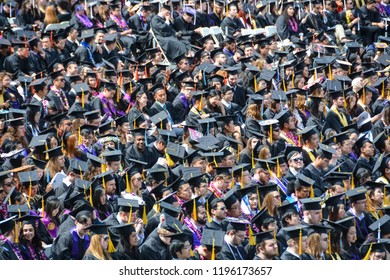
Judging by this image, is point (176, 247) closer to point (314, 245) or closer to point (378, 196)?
point (314, 245)

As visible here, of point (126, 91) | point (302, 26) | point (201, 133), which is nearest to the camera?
point (201, 133)

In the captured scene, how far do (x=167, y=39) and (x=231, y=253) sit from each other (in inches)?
295

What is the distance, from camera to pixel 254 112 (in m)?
14.0

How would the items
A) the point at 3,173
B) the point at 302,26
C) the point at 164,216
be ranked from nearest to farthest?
the point at 164,216 < the point at 3,173 < the point at 302,26

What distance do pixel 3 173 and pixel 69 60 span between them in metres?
4.24

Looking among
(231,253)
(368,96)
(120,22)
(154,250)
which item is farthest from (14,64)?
(231,253)

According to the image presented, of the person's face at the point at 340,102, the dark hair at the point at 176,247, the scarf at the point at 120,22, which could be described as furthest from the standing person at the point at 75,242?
the scarf at the point at 120,22

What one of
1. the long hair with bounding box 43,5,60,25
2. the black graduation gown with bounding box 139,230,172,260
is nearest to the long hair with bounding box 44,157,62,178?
the black graduation gown with bounding box 139,230,172,260

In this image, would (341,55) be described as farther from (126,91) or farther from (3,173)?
(3,173)

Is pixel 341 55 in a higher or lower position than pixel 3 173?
lower

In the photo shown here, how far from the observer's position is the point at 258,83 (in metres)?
15.4

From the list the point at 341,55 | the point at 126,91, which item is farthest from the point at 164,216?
the point at 341,55

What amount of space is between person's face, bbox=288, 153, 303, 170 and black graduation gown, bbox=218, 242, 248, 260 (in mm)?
2138
